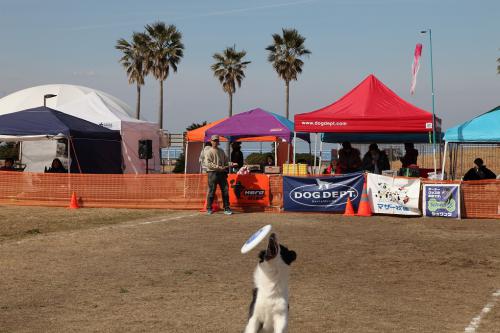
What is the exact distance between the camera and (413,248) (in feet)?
36.9

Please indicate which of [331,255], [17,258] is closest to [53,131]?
[17,258]

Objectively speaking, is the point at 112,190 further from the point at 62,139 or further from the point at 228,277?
the point at 228,277

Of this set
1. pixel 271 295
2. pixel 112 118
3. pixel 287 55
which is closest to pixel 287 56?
pixel 287 55

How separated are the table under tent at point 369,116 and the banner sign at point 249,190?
94.0 inches

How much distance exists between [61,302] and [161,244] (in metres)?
4.46

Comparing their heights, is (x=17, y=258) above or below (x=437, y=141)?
below

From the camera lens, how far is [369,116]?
734 inches

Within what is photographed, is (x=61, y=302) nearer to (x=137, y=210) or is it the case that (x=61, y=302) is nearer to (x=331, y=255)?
(x=331, y=255)

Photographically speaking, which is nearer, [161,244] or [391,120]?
[161,244]

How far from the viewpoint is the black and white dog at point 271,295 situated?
4.89 m

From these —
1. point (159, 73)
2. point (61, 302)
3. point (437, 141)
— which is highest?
point (159, 73)

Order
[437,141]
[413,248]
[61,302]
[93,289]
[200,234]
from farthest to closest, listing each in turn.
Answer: [437,141]
[200,234]
[413,248]
[93,289]
[61,302]

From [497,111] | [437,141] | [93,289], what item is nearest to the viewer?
[93,289]

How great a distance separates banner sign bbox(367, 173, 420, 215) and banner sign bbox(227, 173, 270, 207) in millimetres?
2732
